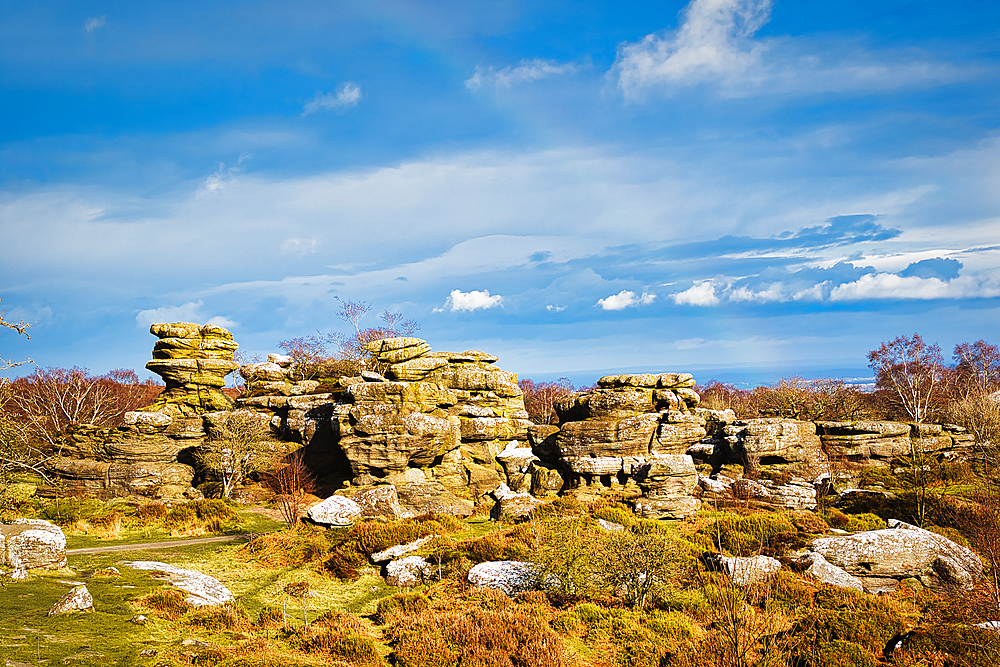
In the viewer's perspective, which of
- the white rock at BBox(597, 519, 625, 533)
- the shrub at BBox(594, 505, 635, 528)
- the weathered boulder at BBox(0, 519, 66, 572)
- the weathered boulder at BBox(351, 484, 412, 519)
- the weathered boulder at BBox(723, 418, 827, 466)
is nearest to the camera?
the weathered boulder at BBox(0, 519, 66, 572)

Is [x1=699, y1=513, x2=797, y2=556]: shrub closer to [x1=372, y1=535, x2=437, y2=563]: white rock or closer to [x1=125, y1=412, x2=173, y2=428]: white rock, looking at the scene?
[x1=372, y1=535, x2=437, y2=563]: white rock

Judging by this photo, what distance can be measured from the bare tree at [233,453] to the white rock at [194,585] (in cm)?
1510

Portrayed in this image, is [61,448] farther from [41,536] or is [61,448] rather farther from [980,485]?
[980,485]

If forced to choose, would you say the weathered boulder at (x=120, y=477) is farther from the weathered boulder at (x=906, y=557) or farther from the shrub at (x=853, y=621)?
the weathered boulder at (x=906, y=557)

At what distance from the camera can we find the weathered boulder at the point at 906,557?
16641mm

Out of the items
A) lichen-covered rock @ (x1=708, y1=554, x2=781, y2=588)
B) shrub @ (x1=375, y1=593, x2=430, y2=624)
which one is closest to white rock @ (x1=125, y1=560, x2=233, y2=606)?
shrub @ (x1=375, y1=593, x2=430, y2=624)

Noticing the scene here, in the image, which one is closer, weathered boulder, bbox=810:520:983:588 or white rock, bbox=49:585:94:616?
white rock, bbox=49:585:94:616

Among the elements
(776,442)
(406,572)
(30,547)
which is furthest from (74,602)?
(776,442)

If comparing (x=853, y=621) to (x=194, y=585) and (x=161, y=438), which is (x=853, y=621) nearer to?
(x=194, y=585)

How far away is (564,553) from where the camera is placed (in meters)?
16.0

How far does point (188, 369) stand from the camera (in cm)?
3834

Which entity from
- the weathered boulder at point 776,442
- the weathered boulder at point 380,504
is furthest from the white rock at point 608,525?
the weathered boulder at point 776,442

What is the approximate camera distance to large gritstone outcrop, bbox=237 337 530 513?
30438mm

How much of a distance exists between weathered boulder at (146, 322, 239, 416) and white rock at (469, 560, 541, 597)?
93.1ft
